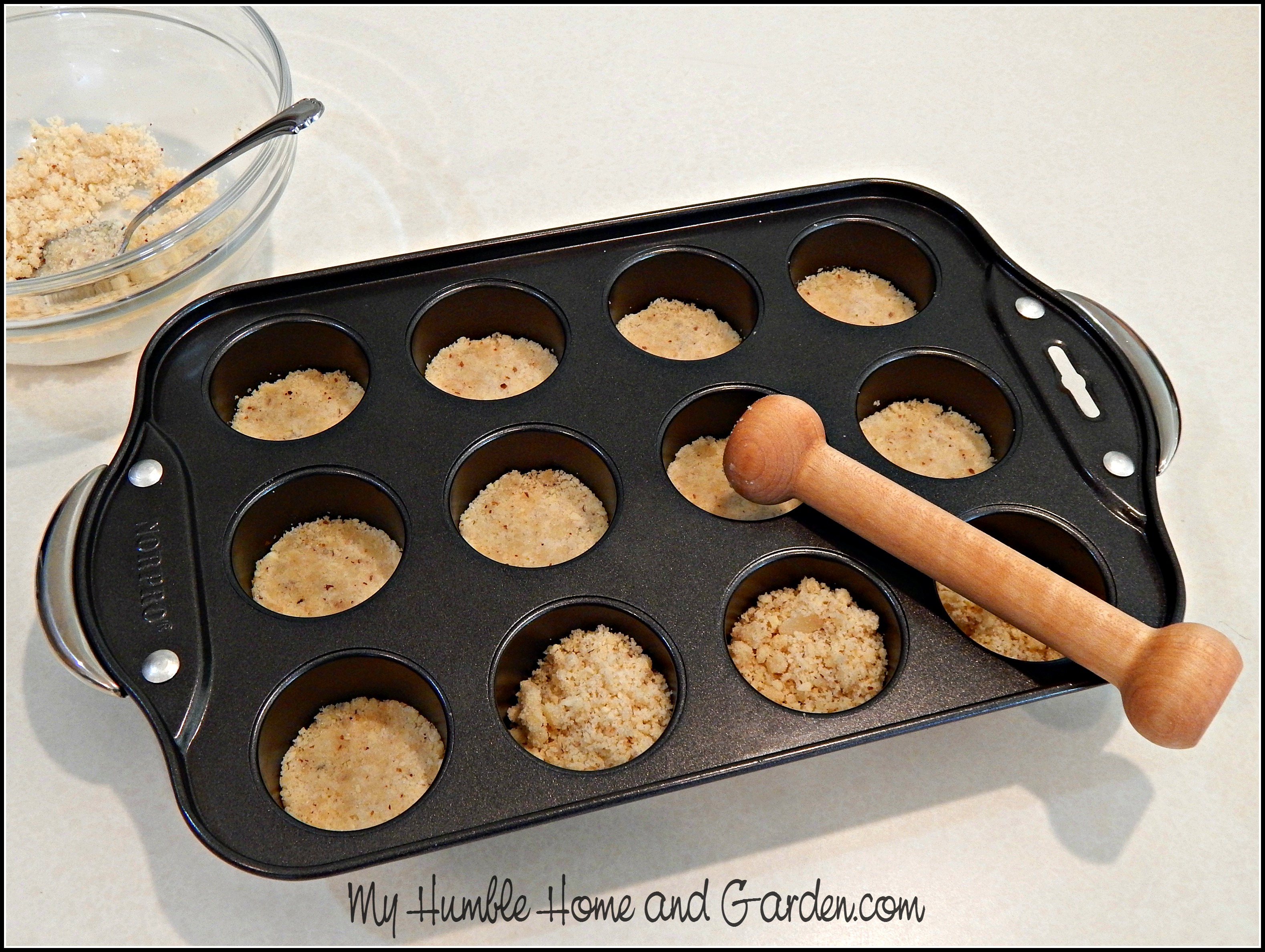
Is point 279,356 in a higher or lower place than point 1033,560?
higher

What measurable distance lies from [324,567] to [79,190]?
749mm

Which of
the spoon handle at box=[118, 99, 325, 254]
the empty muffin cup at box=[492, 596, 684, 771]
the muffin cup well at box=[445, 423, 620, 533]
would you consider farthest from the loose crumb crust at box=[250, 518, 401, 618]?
the spoon handle at box=[118, 99, 325, 254]

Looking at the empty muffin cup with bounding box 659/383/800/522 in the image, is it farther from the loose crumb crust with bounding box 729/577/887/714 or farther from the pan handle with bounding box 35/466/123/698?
the pan handle with bounding box 35/466/123/698

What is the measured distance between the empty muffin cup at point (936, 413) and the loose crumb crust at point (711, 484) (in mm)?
184

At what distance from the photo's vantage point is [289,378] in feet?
4.50

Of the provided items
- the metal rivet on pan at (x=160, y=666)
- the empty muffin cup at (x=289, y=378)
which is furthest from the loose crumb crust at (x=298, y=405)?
the metal rivet on pan at (x=160, y=666)

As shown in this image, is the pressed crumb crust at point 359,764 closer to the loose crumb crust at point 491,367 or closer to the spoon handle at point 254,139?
the loose crumb crust at point 491,367

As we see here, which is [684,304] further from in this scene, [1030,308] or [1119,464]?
[1119,464]

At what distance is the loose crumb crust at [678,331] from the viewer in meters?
1.44

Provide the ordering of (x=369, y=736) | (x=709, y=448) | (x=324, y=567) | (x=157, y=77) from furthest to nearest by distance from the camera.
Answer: (x=157, y=77) < (x=709, y=448) < (x=324, y=567) < (x=369, y=736)

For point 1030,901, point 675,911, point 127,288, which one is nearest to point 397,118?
point 127,288

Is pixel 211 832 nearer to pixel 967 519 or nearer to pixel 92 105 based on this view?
pixel 967 519

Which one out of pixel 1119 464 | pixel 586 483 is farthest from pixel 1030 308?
pixel 586 483

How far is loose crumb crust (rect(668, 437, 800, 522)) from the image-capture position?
1300 millimetres
